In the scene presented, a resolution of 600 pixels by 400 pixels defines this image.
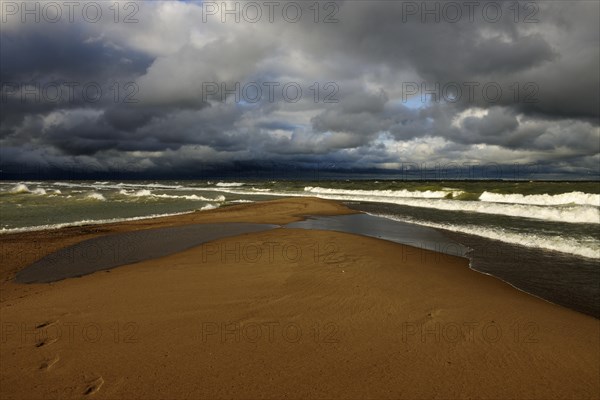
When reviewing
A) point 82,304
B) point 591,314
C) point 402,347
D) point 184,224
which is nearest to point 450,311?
point 402,347

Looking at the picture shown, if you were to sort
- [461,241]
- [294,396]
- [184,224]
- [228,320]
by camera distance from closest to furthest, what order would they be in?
1. [294,396]
2. [228,320]
3. [461,241]
4. [184,224]

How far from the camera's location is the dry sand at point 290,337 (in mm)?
4379

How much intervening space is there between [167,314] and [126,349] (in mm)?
1339

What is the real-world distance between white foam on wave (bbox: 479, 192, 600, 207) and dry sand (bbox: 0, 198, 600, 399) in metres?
37.4

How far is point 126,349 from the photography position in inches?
204

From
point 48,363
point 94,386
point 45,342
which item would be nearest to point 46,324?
point 45,342

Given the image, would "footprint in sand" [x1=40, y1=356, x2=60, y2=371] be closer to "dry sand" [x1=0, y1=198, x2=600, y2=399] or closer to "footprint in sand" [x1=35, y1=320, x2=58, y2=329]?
"dry sand" [x1=0, y1=198, x2=600, y2=399]

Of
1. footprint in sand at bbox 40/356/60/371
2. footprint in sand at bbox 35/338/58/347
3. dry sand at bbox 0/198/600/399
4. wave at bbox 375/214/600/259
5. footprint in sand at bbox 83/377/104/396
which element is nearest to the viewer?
footprint in sand at bbox 83/377/104/396

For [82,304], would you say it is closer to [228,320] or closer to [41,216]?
[228,320]

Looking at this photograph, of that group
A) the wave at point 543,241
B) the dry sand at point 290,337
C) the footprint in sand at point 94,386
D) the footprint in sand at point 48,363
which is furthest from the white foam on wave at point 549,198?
the footprint in sand at point 48,363

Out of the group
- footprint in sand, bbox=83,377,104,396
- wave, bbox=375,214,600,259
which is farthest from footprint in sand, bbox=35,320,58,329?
wave, bbox=375,214,600,259

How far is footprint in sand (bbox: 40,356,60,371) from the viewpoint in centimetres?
471

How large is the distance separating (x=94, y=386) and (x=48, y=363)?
3.52ft

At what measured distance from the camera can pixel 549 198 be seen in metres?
40.3
